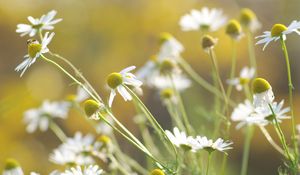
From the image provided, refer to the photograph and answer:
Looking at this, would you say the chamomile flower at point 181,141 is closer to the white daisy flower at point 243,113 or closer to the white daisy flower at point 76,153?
the white daisy flower at point 243,113

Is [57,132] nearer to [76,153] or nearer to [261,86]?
[76,153]

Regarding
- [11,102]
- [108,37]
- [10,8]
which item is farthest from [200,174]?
[108,37]

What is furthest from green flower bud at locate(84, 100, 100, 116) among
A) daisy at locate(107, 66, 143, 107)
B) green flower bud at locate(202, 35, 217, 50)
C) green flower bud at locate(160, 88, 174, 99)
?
green flower bud at locate(160, 88, 174, 99)

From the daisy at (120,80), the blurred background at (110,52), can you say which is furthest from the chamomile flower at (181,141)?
the blurred background at (110,52)

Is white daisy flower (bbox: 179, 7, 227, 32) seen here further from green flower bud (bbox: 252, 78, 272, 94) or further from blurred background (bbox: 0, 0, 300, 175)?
blurred background (bbox: 0, 0, 300, 175)

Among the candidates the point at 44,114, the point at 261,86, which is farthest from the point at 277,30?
the point at 44,114
